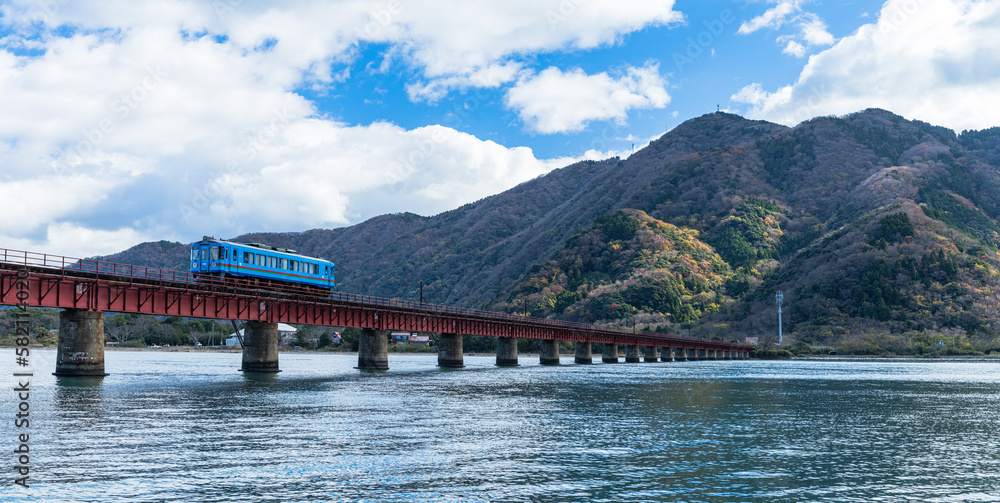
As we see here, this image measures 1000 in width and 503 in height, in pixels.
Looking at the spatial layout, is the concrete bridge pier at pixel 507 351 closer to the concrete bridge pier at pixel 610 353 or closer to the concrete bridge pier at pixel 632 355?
the concrete bridge pier at pixel 610 353

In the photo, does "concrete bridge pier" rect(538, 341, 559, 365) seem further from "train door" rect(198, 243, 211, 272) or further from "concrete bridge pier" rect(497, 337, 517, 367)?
"train door" rect(198, 243, 211, 272)

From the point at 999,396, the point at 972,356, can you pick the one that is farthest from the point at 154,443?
the point at 972,356

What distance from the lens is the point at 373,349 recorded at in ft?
317

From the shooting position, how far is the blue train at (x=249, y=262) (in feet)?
234

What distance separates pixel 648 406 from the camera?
52.7 meters

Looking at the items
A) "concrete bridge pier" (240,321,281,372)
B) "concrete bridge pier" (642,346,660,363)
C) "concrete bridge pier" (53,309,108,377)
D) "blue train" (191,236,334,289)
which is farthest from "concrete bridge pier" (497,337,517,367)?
"concrete bridge pier" (53,309,108,377)

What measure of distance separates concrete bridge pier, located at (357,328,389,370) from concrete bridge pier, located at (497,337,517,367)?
106 feet

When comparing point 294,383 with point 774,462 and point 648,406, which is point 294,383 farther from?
point 774,462

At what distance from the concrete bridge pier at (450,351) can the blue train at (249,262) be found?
117 feet

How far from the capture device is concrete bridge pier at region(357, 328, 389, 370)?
315 ft

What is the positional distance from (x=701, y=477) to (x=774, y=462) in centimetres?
490

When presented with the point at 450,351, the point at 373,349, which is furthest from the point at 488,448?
the point at 450,351

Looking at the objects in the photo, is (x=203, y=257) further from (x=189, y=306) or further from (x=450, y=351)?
(x=450, y=351)

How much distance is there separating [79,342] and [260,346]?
69.1 feet
